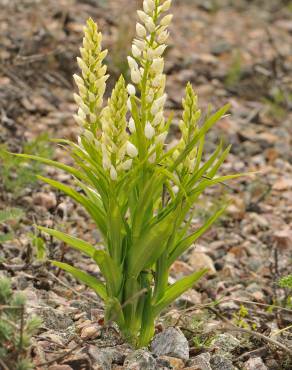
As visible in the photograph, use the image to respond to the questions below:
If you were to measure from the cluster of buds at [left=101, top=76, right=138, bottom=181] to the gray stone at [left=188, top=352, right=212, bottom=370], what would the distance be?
822 millimetres

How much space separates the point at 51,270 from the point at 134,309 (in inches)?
44.5

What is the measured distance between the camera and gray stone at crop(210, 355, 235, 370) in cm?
310

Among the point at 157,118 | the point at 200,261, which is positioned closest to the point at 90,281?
the point at 157,118

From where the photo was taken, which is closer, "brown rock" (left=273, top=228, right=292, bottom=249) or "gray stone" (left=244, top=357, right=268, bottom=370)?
"gray stone" (left=244, top=357, right=268, bottom=370)

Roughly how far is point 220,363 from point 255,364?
18 cm

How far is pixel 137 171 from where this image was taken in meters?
2.95

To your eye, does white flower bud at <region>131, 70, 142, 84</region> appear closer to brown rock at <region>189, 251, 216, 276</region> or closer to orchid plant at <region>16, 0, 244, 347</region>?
orchid plant at <region>16, 0, 244, 347</region>

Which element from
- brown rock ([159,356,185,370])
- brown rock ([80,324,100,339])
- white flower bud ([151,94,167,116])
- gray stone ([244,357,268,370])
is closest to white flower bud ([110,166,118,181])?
white flower bud ([151,94,167,116])

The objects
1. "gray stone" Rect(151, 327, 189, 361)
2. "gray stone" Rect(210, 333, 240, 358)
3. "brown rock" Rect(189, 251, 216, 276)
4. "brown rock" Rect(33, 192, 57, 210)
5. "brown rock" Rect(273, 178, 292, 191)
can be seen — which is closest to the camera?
"gray stone" Rect(151, 327, 189, 361)


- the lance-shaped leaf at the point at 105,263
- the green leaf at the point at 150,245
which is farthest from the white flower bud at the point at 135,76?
the lance-shaped leaf at the point at 105,263

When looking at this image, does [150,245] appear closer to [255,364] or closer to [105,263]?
[105,263]

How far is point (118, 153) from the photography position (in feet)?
9.48

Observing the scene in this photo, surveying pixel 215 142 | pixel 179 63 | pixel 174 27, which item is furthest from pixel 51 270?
pixel 174 27

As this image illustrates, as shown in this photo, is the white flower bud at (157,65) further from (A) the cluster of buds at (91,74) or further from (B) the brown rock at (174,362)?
(B) the brown rock at (174,362)
